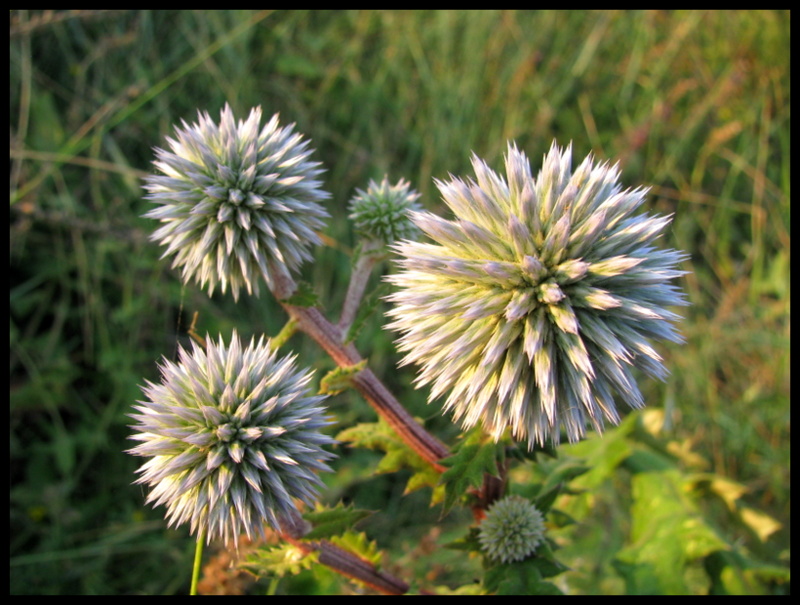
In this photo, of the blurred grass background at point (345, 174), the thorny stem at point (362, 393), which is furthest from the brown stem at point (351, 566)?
the blurred grass background at point (345, 174)

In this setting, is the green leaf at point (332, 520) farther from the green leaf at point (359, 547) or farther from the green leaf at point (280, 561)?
the green leaf at point (359, 547)

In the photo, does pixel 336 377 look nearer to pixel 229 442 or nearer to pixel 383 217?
pixel 229 442

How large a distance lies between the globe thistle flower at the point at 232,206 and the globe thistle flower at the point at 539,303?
0.36 metres

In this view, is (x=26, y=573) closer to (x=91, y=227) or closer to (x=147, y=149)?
(x=91, y=227)

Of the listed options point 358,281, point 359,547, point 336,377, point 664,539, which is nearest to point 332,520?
point 359,547

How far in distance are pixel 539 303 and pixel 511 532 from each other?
0.66 meters

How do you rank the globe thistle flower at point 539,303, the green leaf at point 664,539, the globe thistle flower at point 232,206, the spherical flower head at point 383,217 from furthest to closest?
the green leaf at point 664,539, the spherical flower head at point 383,217, the globe thistle flower at point 232,206, the globe thistle flower at point 539,303

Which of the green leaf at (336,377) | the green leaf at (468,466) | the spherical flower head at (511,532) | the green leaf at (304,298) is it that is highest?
the green leaf at (304,298)

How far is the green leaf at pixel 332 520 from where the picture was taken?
1.46 metres

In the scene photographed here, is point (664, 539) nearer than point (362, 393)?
No

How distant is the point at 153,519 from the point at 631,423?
2712 millimetres

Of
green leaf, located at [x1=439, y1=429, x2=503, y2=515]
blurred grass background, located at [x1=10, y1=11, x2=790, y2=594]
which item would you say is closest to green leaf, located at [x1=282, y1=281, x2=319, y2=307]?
green leaf, located at [x1=439, y1=429, x2=503, y2=515]

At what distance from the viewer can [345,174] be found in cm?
412

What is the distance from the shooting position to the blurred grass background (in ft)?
11.0
